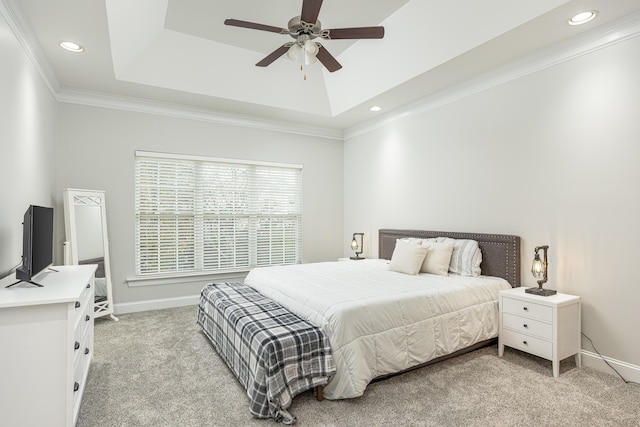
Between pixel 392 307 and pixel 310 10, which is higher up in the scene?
pixel 310 10

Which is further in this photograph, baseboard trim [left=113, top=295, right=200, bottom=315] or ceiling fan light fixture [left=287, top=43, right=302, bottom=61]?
baseboard trim [left=113, top=295, right=200, bottom=315]

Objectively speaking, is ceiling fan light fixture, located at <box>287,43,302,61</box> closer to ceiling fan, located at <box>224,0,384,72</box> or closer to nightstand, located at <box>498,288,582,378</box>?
ceiling fan, located at <box>224,0,384,72</box>

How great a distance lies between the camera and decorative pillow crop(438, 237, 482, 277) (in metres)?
3.49

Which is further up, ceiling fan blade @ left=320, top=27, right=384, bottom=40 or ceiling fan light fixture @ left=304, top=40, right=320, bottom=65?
ceiling fan blade @ left=320, top=27, right=384, bottom=40

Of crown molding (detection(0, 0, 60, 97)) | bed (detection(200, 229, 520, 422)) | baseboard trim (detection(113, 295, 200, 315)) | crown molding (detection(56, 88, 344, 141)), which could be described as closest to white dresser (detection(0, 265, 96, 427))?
bed (detection(200, 229, 520, 422))

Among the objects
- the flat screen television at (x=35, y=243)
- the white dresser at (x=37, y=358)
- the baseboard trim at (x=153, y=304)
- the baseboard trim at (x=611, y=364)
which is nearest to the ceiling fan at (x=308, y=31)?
the flat screen television at (x=35, y=243)

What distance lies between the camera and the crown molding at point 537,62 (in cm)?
264

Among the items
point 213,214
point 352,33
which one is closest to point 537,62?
point 352,33

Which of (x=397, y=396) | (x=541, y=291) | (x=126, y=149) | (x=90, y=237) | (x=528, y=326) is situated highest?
(x=126, y=149)

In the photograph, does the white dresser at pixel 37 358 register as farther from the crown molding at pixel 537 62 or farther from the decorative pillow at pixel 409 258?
the crown molding at pixel 537 62

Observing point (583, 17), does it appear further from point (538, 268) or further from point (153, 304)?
point (153, 304)

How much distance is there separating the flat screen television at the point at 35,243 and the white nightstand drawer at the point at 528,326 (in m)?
3.51

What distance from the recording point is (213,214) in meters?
4.89

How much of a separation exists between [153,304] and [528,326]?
4.25 m
